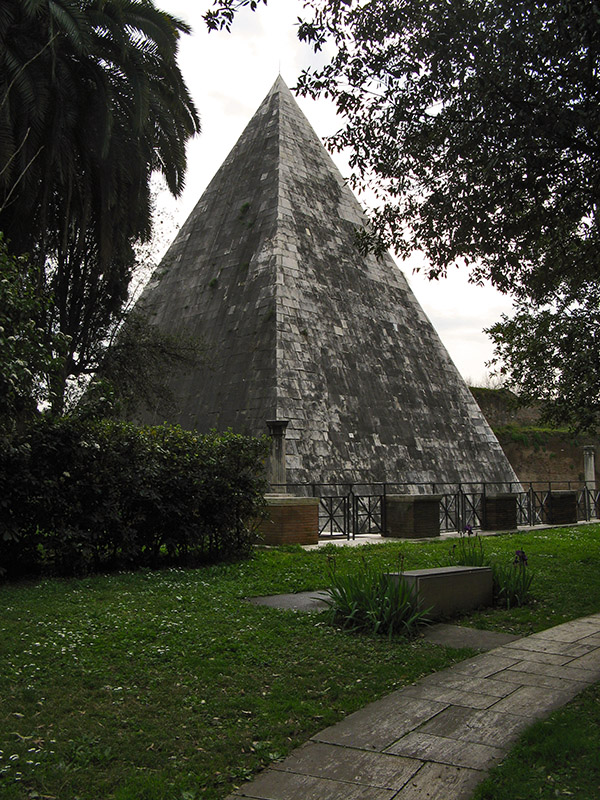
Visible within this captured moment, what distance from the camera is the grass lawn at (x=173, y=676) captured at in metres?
3.02

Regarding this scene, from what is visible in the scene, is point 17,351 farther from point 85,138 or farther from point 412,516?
point 412,516

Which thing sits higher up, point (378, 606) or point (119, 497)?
point (119, 497)

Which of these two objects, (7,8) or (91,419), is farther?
(7,8)

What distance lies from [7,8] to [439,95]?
8.73 metres

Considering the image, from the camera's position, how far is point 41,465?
7.54 metres

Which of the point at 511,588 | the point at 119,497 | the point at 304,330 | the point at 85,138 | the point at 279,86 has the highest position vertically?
the point at 279,86

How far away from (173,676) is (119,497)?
13.4 feet

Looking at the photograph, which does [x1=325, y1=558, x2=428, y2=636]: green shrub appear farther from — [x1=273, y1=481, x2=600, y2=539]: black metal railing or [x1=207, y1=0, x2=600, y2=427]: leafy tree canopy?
[x1=273, y1=481, x2=600, y2=539]: black metal railing

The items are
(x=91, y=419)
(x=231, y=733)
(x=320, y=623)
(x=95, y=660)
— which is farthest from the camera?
(x=91, y=419)

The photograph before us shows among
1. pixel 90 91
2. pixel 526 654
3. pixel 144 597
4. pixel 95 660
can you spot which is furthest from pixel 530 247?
pixel 90 91

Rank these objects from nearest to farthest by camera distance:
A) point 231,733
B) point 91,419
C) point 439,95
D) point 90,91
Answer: point 231,733
point 439,95
point 91,419
point 90,91

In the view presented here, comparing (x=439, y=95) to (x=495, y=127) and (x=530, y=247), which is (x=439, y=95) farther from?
(x=530, y=247)

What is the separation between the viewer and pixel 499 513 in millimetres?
14922

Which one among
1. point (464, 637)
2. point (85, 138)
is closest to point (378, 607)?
point (464, 637)
